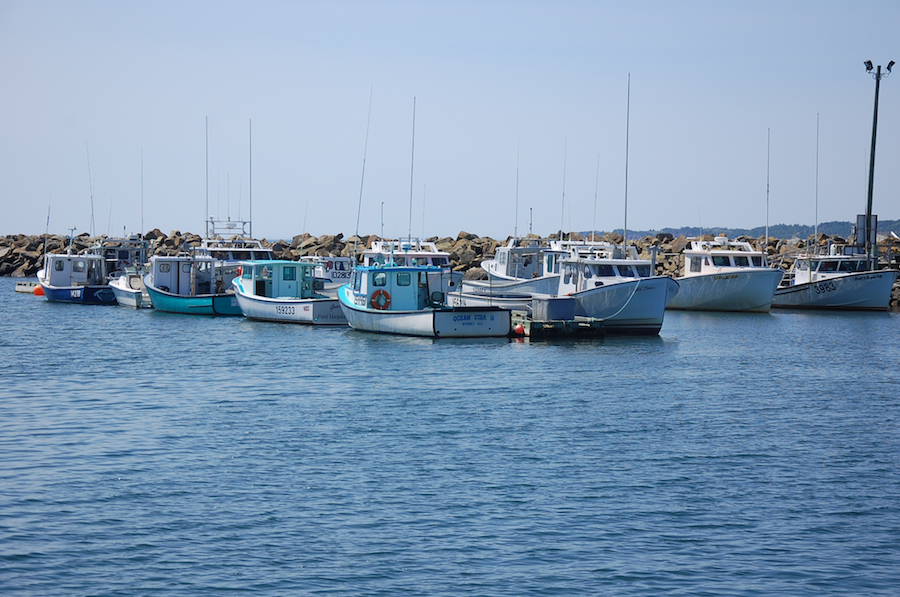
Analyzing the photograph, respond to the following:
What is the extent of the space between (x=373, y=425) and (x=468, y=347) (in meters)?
13.2

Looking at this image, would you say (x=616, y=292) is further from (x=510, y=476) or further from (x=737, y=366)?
(x=510, y=476)

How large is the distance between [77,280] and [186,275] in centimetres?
1224

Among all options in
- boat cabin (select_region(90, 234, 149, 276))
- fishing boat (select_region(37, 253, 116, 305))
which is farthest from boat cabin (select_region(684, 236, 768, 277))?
boat cabin (select_region(90, 234, 149, 276))

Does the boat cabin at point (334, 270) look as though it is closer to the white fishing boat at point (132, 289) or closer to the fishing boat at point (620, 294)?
the white fishing boat at point (132, 289)

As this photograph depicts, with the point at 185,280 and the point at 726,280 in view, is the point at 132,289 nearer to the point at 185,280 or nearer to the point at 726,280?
the point at 185,280

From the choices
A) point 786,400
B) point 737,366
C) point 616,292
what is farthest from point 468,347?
point 786,400

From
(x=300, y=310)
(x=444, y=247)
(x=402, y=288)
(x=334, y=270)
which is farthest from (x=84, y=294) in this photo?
(x=444, y=247)

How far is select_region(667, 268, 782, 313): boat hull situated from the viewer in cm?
4909

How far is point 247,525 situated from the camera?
13586 millimetres

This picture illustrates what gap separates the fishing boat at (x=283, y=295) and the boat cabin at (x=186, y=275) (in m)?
4.39

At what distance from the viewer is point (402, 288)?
35.3 m

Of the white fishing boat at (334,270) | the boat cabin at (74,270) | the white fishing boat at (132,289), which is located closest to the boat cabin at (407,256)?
the white fishing boat at (334,270)

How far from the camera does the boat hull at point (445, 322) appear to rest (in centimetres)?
3391

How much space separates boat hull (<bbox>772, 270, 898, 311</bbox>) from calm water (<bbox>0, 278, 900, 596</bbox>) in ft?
71.4
